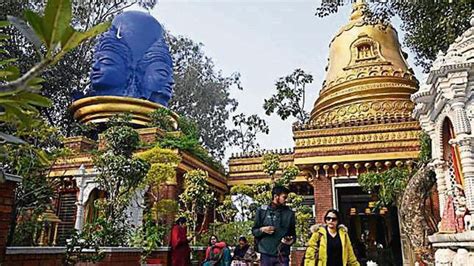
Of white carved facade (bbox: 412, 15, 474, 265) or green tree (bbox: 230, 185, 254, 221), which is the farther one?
green tree (bbox: 230, 185, 254, 221)

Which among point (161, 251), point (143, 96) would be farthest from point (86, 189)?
point (143, 96)

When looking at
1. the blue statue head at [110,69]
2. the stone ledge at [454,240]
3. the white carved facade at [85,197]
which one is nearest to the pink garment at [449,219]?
the stone ledge at [454,240]

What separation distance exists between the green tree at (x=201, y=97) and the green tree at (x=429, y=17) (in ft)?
51.4

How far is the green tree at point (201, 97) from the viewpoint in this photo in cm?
2202

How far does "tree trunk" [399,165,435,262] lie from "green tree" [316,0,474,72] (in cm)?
200

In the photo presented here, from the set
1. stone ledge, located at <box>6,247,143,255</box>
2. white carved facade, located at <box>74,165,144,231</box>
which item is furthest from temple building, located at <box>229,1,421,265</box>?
stone ledge, located at <box>6,247,143,255</box>

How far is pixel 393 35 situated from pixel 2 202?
45.1 ft

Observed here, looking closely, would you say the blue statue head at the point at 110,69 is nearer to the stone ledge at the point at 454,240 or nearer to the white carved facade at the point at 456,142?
the white carved facade at the point at 456,142

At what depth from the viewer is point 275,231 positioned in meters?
3.63

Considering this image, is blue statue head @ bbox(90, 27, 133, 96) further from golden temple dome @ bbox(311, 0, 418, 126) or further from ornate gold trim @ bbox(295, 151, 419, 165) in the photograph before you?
ornate gold trim @ bbox(295, 151, 419, 165)

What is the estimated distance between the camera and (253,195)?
1086cm

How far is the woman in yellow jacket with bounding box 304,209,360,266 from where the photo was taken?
3.33 metres

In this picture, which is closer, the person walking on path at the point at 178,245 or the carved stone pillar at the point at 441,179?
the carved stone pillar at the point at 441,179

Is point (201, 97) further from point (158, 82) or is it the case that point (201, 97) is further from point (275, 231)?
point (275, 231)
